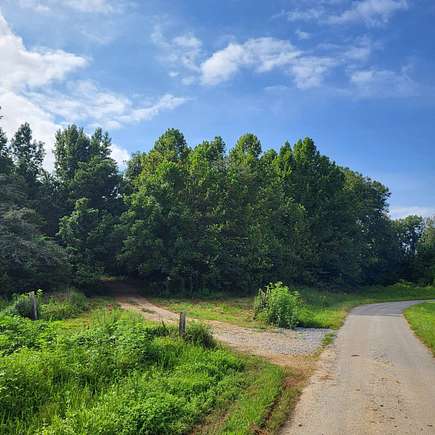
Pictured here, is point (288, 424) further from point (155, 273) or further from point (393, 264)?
point (393, 264)

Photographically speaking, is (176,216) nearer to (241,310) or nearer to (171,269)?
(171,269)

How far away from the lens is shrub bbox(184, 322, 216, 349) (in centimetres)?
1188

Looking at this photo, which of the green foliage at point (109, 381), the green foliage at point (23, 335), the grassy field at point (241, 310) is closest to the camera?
the green foliage at point (109, 381)

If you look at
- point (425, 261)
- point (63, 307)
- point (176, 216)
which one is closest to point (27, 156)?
point (176, 216)

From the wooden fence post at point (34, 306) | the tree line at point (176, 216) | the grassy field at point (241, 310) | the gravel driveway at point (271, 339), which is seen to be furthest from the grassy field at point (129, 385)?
the tree line at point (176, 216)

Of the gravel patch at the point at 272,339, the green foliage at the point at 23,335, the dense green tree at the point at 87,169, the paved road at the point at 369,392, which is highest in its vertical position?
the dense green tree at the point at 87,169

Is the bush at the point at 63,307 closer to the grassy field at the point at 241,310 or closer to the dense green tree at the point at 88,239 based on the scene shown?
the grassy field at the point at 241,310

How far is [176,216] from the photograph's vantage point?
33.2 metres

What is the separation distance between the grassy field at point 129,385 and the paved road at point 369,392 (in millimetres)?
598

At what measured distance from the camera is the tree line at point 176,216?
97.1ft

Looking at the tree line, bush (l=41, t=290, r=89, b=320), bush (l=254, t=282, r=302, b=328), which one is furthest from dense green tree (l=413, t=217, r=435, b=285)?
bush (l=41, t=290, r=89, b=320)

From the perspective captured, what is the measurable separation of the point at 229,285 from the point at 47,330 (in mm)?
25656

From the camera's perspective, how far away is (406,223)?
245ft

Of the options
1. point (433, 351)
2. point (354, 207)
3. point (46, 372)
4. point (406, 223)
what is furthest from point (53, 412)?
point (406, 223)
